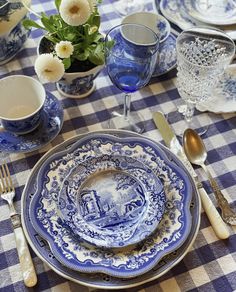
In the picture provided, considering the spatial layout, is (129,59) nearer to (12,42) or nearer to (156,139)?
(156,139)

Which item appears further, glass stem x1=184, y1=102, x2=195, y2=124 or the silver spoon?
glass stem x1=184, y1=102, x2=195, y2=124

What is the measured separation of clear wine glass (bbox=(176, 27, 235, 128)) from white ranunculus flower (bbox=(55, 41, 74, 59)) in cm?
19

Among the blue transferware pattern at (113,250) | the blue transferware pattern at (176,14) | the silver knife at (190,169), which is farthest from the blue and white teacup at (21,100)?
the blue transferware pattern at (176,14)

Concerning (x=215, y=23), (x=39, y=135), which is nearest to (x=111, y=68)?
(x=39, y=135)

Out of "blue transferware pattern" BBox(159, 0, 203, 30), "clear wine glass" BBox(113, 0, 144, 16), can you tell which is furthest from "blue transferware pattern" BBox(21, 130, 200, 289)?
"clear wine glass" BBox(113, 0, 144, 16)

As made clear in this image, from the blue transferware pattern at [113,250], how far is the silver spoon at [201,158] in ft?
0.24

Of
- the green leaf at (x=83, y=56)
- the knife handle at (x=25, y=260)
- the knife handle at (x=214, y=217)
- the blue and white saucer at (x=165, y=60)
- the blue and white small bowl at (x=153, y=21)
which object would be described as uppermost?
the green leaf at (x=83, y=56)

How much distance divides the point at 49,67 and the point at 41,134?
0.13 metres

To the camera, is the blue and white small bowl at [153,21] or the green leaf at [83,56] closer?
the green leaf at [83,56]

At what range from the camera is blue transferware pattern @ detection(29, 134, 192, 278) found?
1.94ft

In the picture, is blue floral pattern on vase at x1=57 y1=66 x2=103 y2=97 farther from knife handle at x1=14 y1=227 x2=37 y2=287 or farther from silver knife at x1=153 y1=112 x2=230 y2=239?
knife handle at x1=14 y1=227 x2=37 y2=287

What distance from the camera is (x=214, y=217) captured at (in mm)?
678

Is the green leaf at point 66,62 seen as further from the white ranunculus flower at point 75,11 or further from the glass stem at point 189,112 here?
the glass stem at point 189,112

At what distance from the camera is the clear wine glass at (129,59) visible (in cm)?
73
